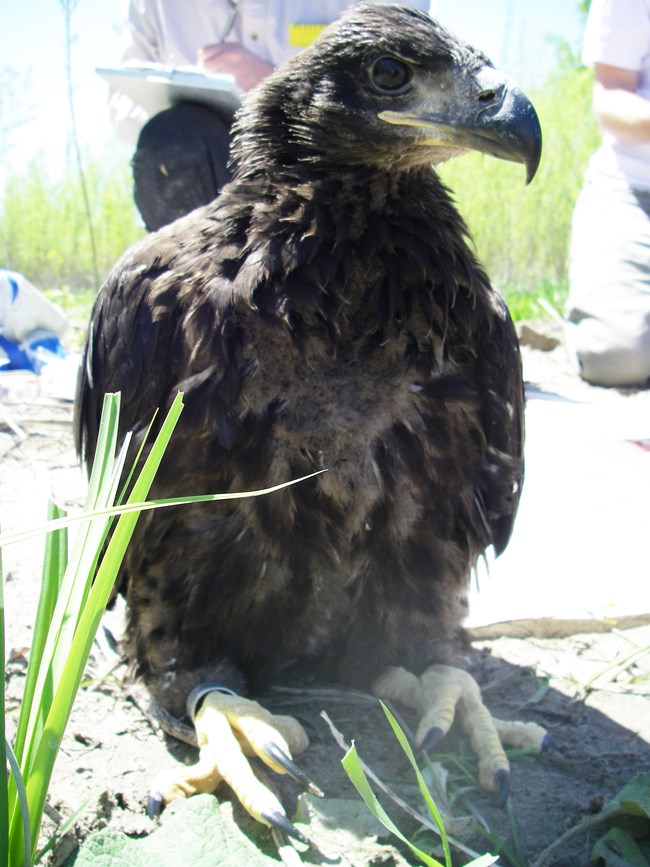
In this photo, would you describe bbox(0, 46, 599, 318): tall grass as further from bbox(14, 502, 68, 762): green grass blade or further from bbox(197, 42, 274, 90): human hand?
bbox(14, 502, 68, 762): green grass blade

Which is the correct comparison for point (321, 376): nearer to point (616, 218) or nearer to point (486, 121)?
point (486, 121)

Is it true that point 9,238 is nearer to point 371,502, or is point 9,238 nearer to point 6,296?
point 6,296

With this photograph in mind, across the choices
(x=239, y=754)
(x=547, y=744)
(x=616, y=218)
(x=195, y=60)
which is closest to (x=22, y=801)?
(x=239, y=754)

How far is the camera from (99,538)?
1.20 m

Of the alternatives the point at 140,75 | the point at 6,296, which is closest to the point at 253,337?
the point at 140,75

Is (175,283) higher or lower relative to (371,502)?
higher

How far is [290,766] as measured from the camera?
1771 millimetres

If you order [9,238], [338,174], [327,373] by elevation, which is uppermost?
[338,174]

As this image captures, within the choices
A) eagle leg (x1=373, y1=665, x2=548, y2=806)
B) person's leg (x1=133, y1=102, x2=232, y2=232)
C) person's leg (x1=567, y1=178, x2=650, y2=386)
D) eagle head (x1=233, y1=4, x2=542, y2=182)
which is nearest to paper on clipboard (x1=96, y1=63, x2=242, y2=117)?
person's leg (x1=133, y1=102, x2=232, y2=232)

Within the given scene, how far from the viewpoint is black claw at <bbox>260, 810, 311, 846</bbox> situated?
5.14 feet

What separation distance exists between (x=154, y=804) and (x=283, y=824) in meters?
0.28

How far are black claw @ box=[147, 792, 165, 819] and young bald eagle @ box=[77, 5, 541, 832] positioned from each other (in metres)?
→ 0.06

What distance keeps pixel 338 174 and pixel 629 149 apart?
4448mm

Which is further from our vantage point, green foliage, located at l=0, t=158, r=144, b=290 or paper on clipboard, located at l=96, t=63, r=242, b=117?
green foliage, located at l=0, t=158, r=144, b=290
